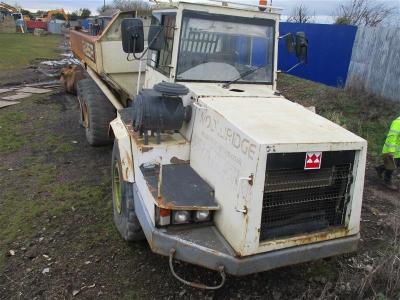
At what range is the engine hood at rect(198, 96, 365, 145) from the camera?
2.86 metres

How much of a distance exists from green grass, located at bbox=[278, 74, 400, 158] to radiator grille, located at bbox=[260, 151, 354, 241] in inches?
179

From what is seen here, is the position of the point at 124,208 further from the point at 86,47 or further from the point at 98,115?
the point at 86,47

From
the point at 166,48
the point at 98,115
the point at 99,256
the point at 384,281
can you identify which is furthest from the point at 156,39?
the point at 384,281

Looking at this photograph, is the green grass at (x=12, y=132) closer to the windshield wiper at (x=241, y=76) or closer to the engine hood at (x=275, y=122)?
the windshield wiper at (x=241, y=76)

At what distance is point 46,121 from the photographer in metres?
8.87

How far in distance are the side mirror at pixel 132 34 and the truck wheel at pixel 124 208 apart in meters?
1.09

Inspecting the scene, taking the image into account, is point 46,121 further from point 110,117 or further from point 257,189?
point 257,189

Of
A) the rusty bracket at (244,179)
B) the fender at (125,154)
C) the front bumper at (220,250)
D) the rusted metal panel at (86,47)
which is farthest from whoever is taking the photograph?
the rusted metal panel at (86,47)

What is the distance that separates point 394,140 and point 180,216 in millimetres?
3961

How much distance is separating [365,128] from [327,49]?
4.49 metres

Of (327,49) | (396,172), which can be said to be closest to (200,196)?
(396,172)

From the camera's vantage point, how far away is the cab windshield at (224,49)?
3.98 metres

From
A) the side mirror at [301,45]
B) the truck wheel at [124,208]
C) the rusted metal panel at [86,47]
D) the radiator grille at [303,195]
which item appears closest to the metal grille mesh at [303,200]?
the radiator grille at [303,195]

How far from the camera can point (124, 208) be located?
3986 millimetres
